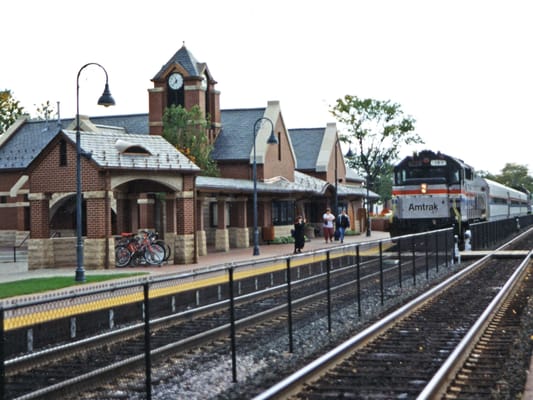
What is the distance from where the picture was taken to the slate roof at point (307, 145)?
A: 67.0 meters

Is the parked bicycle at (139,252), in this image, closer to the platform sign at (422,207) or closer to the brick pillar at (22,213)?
the platform sign at (422,207)

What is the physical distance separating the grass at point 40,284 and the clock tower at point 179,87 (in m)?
28.3

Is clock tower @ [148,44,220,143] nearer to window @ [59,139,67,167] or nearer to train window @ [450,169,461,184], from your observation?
train window @ [450,169,461,184]

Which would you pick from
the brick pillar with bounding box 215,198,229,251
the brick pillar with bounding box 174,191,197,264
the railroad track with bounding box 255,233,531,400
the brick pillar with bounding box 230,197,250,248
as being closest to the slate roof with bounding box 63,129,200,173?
the brick pillar with bounding box 174,191,197,264

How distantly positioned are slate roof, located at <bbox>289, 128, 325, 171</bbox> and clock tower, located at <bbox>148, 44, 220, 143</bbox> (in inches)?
532

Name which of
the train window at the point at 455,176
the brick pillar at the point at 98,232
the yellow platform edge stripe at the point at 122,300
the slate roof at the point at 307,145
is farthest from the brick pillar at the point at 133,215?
the slate roof at the point at 307,145

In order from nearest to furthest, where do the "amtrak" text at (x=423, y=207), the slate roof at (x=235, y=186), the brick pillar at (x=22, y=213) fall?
the "amtrak" text at (x=423, y=207) < the slate roof at (x=235, y=186) < the brick pillar at (x=22, y=213)

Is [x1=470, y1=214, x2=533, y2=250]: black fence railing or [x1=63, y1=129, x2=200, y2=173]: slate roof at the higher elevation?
[x1=63, y1=129, x2=200, y2=173]: slate roof

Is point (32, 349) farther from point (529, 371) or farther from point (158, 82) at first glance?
point (158, 82)

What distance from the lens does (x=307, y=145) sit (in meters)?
68.8

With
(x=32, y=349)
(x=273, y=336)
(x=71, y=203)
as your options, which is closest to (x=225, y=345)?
(x=273, y=336)

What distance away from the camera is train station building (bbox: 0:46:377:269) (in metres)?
29.5

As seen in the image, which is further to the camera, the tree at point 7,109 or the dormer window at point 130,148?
the tree at point 7,109

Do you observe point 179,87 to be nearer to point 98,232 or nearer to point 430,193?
point 430,193
